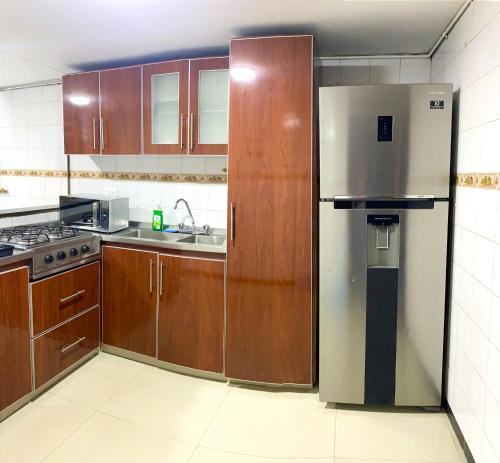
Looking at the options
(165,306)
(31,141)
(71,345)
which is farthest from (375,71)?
(31,141)

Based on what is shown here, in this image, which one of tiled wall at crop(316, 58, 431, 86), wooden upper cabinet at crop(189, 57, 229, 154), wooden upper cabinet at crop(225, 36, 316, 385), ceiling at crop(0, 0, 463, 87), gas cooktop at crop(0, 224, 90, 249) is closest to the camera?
ceiling at crop(0, 0, 463, 87)

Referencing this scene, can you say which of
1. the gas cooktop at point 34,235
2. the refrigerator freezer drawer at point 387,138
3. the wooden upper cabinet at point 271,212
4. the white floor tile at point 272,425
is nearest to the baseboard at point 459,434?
the white floor tile at point 272,425

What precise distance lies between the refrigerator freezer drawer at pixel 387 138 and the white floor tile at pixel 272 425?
120 cm

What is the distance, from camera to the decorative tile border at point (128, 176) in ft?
9.61

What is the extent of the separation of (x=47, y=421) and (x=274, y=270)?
1.43m

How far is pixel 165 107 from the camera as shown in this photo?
2.66 m

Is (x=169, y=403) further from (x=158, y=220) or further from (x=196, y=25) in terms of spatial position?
(x=196, y=25)

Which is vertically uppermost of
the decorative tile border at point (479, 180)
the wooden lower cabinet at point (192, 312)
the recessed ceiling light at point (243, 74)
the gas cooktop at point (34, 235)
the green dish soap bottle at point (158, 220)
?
the recessed ceiling light at point (243, 74)

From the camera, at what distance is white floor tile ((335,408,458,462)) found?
1.83m

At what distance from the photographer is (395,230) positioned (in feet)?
6.71

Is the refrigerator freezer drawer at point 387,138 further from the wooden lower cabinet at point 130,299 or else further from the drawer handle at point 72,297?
the drawer handle at point 72,297

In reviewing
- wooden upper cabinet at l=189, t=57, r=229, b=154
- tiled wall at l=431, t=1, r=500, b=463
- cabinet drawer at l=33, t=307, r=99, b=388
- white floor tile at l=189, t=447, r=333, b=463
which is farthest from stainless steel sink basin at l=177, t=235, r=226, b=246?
tiled wall at l=431, t=1, r=500, b=463

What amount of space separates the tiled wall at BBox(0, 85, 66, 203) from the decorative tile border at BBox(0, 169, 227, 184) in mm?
39

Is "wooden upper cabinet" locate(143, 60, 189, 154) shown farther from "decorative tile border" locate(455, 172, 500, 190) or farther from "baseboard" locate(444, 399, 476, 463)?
"baseboard" locate(444, 399, 476, 463)
